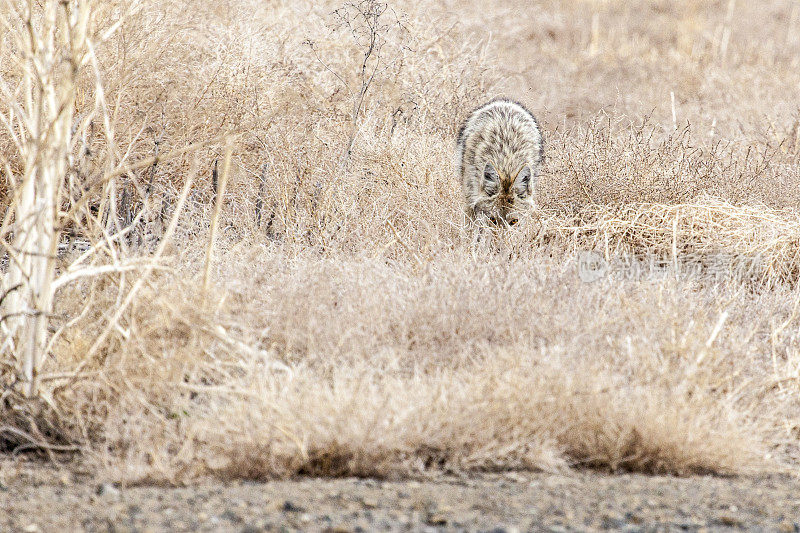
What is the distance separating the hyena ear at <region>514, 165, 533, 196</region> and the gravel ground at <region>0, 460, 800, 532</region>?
10.00 feet

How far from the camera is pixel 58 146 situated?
10.9 ft

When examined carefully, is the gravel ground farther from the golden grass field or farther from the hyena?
the hyena

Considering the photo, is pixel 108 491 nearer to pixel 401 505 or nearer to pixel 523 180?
pixel 401 505

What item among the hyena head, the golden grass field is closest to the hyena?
the hyena head

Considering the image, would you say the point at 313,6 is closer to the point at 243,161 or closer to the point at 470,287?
the point at 243,161

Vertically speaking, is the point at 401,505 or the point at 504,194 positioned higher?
the point at 504,194

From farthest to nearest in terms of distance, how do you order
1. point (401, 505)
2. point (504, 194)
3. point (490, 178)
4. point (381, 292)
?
point (490, 178) → point (504, 194) → point (381, 292) → point (401, 505)

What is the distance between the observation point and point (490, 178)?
6.14 metres

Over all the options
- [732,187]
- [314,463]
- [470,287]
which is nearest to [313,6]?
[732,187]

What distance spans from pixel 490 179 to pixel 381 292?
83.2 inches

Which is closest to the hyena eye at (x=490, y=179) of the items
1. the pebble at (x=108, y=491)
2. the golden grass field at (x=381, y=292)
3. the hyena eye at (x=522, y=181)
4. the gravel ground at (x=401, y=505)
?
the hyena eye at (x=522, y=181)

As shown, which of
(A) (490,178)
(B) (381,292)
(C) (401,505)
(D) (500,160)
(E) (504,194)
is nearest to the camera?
(C) (401,505)

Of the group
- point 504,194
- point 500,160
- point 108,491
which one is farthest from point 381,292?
point 500,160

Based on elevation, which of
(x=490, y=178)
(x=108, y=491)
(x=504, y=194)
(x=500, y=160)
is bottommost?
(x=108, y=491)
